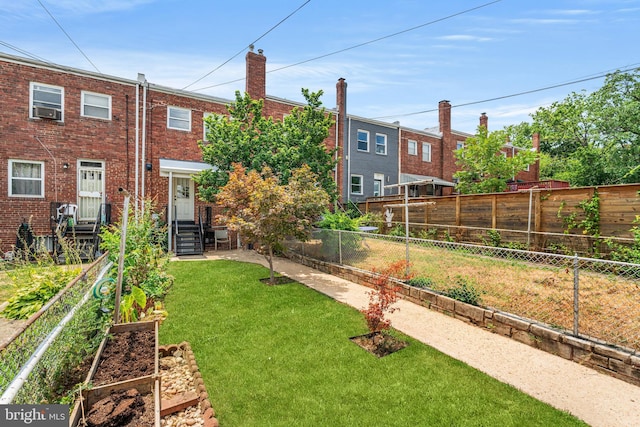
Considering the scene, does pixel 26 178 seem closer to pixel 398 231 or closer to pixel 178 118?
pixel 178 118

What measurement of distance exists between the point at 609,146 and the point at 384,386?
20315 millimetres

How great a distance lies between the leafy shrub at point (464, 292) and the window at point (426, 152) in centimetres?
1819

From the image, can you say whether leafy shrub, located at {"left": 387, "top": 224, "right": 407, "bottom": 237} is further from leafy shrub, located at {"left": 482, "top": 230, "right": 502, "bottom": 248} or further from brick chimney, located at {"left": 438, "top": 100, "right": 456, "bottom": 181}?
brick chimney, located at {"left": 438, "top": 100, "right": 456, "bottom": 181}

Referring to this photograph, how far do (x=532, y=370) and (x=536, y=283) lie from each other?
94.1 inches

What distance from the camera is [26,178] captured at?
11562 millimetres

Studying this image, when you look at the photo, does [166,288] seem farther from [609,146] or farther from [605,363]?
[609,146]

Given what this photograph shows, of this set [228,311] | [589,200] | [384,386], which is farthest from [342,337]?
[589,200]

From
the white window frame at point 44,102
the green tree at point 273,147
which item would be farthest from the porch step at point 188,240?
the white window frame at point 44,102

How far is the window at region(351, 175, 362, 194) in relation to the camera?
19691mm

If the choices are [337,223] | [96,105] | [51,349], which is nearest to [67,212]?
[96,105]

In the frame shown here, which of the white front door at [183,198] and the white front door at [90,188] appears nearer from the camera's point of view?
the white front door at [90,188]

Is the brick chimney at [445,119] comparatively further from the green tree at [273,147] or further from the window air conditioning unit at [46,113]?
the window air conditioning unit at [46,113]

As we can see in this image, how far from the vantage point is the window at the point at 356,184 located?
19.7 metres

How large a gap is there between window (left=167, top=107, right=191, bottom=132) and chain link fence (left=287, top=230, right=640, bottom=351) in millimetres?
10849
